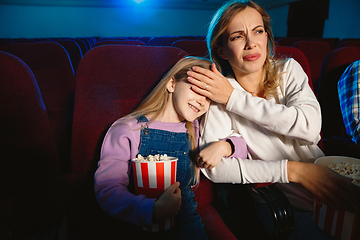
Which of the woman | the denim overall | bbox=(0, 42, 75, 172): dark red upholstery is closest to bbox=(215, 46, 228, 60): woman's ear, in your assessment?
the woman

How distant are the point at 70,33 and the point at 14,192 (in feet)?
35.4

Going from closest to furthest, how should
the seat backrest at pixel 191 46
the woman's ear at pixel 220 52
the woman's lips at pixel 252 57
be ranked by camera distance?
1. the woman's lips at pixel 252 57
2. the woman's ear at pixel 220 52
3. the seat backrest at pixel 191 46

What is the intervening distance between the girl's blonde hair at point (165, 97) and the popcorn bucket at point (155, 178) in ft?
0.98

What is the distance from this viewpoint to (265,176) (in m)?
0.89

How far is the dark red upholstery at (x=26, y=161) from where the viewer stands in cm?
75

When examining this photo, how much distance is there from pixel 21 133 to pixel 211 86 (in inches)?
28.3

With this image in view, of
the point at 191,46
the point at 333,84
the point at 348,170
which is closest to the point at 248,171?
the point at 348,170

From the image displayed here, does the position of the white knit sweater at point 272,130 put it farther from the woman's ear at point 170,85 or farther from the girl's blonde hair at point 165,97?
the woman's ear at point 170,85

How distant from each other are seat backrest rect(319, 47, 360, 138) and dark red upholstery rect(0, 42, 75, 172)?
161 centimetres

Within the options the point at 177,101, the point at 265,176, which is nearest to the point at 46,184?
the point at 177,101

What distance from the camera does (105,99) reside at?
99 centimetres

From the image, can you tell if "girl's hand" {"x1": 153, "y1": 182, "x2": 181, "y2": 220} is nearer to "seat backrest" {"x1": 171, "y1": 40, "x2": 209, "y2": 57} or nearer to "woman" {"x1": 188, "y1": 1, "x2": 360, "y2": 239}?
"woman" {"x1": 188, "y1": 1, "x2": 360, "y2": 239}

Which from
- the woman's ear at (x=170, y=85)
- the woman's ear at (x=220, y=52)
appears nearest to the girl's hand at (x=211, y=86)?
the woman's ear at (x=170, y=85)

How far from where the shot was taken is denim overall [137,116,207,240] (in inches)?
35.3
